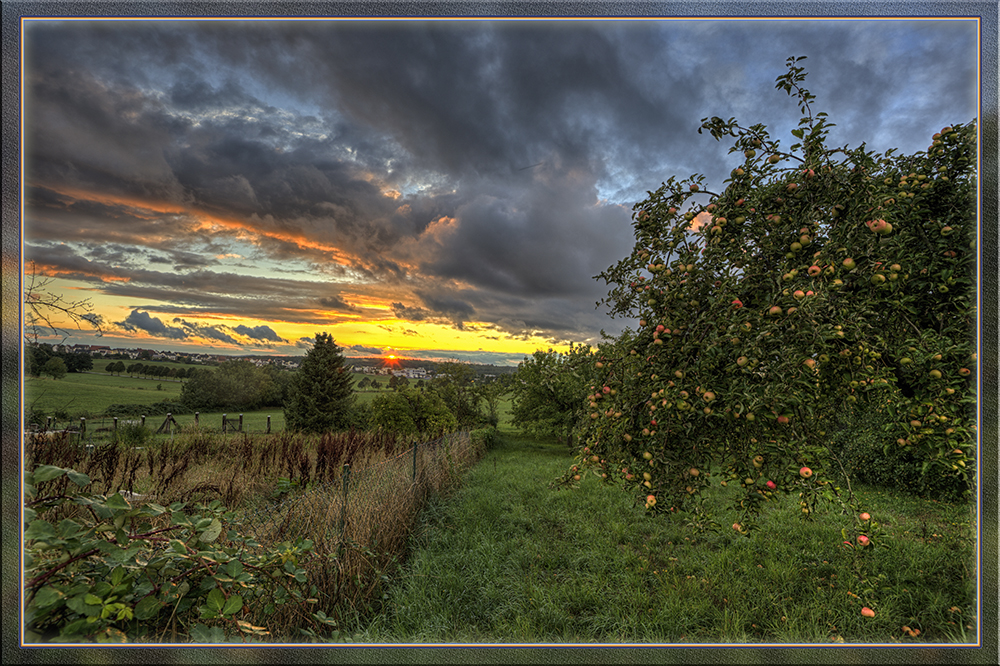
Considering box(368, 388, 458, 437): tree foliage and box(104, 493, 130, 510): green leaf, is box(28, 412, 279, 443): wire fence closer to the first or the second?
box(368, 388, 458, 437): tree foliage

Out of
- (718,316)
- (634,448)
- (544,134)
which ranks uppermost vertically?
(544,134)

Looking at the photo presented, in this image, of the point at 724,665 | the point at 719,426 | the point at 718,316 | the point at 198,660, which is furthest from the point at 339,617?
the point at 718,316

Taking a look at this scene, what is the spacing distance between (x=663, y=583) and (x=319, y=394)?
1363 cm

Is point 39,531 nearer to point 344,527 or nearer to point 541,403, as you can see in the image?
point 344,527

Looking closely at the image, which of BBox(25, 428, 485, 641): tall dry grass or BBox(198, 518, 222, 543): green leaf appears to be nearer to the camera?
BBox(198, 518, 222, 543): green leaf

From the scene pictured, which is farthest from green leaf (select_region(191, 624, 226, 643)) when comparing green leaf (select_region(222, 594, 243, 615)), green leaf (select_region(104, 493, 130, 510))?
green leaf (select_region(104, 493, 130, 510))

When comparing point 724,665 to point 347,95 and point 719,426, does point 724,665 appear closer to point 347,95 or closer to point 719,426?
point 719,426

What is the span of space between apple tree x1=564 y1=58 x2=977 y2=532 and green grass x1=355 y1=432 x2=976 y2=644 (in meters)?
0.38

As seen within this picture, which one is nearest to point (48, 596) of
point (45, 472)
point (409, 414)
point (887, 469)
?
point (45, 472)

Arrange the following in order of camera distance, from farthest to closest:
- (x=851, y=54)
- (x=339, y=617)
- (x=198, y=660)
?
1. (x=339, y=617)
2. (x=851, y=54)
3. (x=198, y=660)

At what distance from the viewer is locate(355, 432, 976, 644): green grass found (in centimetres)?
226

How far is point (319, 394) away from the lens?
531 inches

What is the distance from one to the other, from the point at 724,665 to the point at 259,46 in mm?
3878

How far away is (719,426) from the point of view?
66.9 inches
